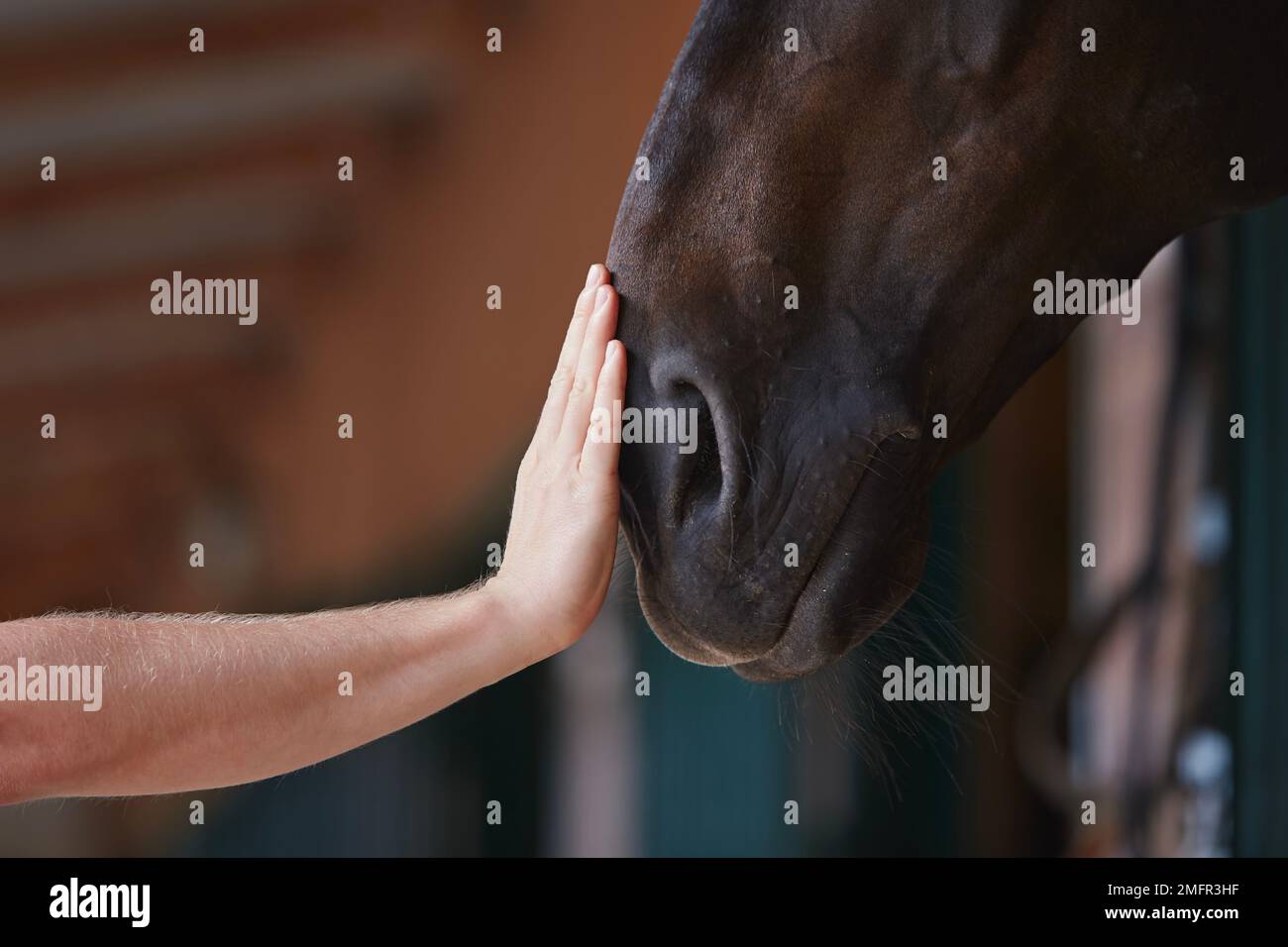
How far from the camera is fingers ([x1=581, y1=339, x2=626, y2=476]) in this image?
0.81 meters

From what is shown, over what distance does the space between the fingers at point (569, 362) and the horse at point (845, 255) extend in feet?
0.07

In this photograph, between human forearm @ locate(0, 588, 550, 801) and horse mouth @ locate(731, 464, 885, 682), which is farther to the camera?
horse mouth @ locate(731, 464, 885, 682)

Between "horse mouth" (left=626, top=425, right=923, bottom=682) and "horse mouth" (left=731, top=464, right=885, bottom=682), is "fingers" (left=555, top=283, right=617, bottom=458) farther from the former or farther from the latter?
"horse mouth" (left=731, top=464, right=885, bottom=682)

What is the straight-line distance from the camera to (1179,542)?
2.35 metres

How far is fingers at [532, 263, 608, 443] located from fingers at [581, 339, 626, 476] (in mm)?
37

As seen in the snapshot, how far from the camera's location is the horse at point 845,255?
836mm

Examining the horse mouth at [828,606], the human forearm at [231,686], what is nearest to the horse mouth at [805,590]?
the horse mouth at [828,606]

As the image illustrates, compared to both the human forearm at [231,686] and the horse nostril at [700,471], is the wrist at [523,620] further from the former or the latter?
the horse nostril at [700,471]

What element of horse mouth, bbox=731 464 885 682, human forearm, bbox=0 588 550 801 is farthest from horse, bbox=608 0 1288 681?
human forearm, bbox=0 588 550 801

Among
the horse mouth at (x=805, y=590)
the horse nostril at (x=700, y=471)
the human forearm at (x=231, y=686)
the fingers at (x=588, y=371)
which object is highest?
the fingers at (x=588, y=371)

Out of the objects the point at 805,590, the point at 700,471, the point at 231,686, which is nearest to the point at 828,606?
the point at 805,590

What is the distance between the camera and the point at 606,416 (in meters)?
0.81
